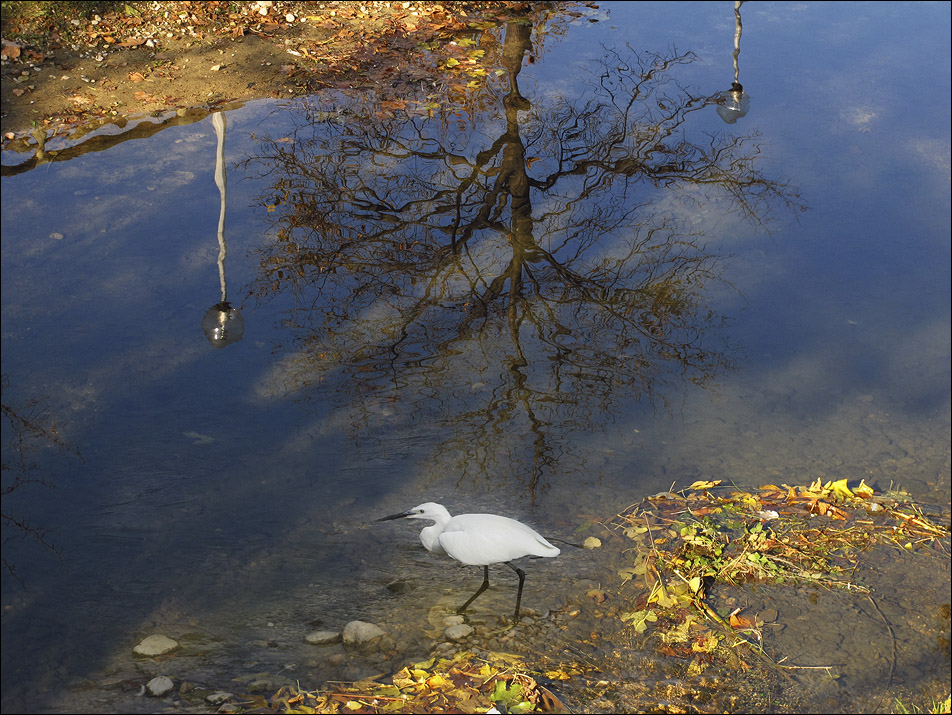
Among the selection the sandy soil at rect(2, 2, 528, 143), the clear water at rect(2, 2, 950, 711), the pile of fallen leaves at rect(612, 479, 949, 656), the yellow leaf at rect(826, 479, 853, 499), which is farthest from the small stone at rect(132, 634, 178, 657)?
the sandy soil at rect(2, 2, 528, 143)

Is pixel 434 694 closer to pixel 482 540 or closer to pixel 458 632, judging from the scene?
pixel 458 632

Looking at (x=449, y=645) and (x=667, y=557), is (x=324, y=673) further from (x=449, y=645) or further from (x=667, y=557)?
(x=667, y=557)

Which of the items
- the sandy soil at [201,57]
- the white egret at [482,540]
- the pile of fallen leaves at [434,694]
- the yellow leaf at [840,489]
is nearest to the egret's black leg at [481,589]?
the white egret at [482,540]

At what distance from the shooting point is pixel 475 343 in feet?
19.2

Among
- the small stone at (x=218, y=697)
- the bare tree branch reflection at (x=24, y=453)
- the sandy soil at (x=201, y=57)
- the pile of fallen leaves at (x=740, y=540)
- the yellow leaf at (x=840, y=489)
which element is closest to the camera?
the small stone at (x=218, y=697)

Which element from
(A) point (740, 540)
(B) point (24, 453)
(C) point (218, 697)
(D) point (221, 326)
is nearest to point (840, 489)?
(A) point (740, 540)

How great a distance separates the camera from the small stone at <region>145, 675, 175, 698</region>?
357 centimetres

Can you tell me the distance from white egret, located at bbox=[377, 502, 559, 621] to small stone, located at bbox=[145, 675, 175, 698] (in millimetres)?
1259

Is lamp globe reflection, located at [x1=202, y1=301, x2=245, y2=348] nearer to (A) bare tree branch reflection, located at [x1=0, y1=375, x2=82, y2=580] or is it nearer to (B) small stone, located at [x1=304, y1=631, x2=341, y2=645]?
(A) bare tree branch reflection, located at [x1=0, y1=375, x2=82, y2=580]

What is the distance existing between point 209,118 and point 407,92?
2110 mm

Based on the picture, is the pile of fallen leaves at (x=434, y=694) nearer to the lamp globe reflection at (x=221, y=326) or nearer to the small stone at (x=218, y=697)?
the small stone at (x=218, y=697)

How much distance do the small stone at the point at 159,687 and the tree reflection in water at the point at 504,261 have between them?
1899 mm

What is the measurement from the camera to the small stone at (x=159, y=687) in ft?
11.7

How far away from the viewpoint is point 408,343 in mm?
5871
